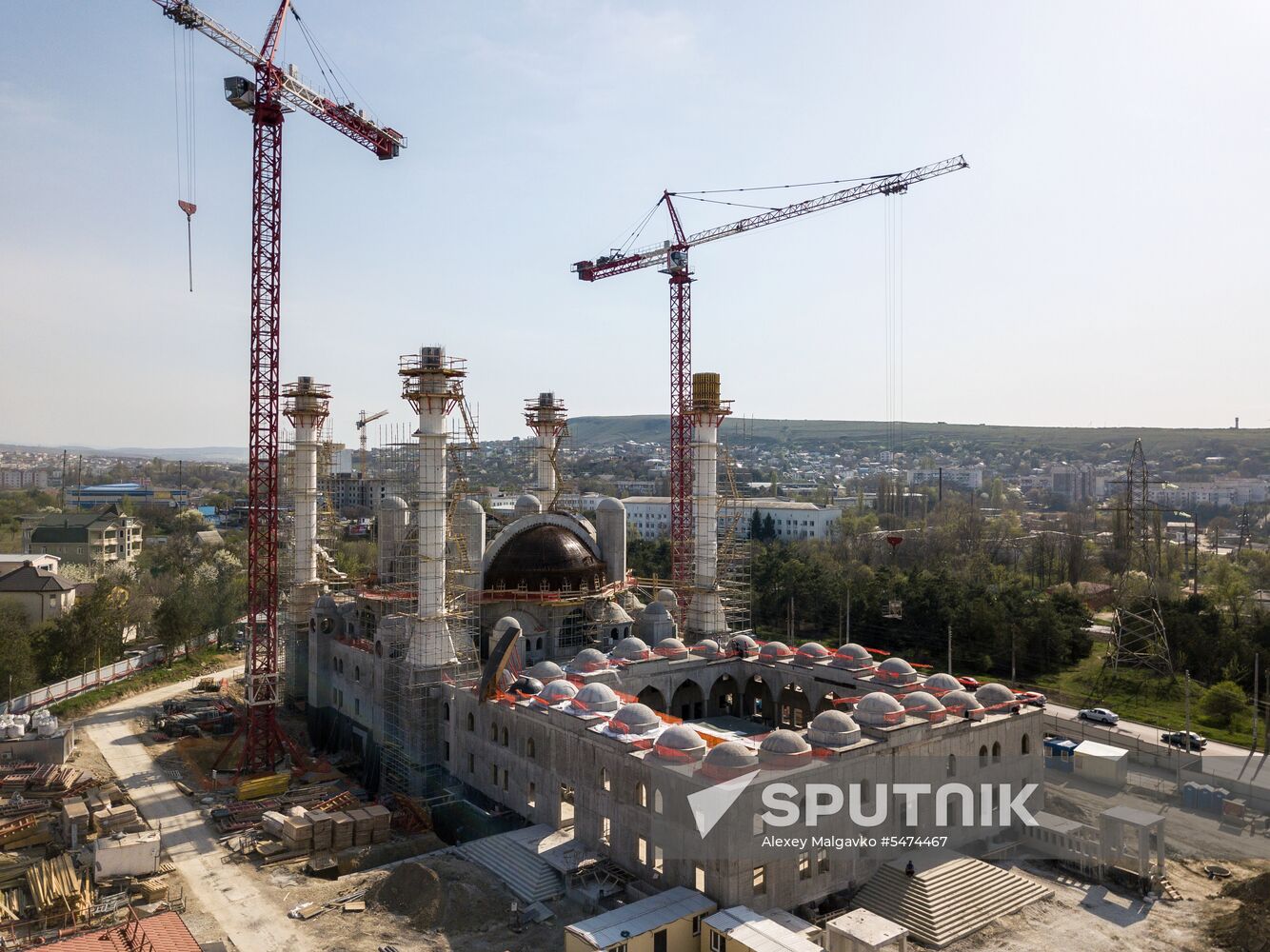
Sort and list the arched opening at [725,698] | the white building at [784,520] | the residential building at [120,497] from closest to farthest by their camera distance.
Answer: the arched opening at [725,698] → the white building at [784,520] → the residential building at [120,497]

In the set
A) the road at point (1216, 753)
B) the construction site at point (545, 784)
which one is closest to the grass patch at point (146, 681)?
the construction site at point (545, 784)

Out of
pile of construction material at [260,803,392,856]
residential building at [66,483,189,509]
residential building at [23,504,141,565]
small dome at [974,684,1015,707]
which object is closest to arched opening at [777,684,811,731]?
small dome at [974,684,1015,707]

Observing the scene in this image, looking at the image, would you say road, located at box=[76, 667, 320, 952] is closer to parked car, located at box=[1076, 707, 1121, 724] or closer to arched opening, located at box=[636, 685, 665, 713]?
arched opening, located at box=[636, 685, 665, 713]

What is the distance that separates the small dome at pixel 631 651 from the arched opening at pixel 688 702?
2.60 metres

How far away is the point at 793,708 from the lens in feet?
137

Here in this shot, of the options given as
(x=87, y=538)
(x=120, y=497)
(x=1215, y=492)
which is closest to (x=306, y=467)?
(x=87, y=538)

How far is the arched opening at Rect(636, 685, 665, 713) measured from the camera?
40656 mm

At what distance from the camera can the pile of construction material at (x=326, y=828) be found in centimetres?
3088

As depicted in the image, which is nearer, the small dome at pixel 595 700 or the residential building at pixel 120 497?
the small dome at pixel 595 700

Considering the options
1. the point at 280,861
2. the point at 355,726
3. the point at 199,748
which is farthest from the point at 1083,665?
the point at 199,748

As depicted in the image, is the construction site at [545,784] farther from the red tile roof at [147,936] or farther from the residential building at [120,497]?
the residential building at [120,497]

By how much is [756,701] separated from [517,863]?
718 inches

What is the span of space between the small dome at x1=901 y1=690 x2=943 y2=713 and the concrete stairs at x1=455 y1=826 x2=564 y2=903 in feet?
45.0

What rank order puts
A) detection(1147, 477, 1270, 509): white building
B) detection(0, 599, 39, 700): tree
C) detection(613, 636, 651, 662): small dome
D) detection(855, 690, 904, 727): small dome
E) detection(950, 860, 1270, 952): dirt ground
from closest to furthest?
detection(950, 860, 1270, 952): dirt ground < detection(855, 690, 904, 727): small dome < detection(613, 636, 651, 662): small dome < detection(0, 599, 39, 700): tree < detection(1147, 477, 1270, 509): white building
